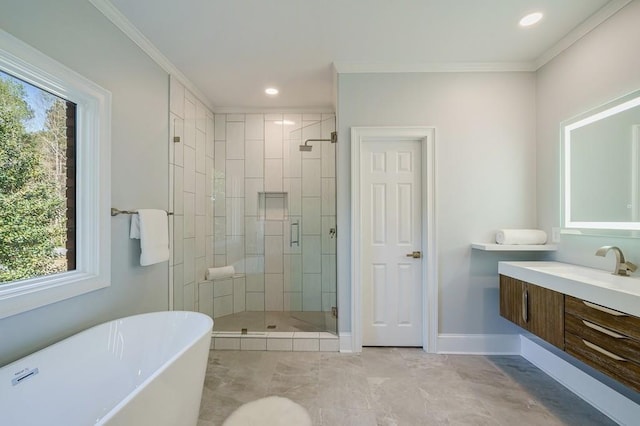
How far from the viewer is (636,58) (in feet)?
5.87

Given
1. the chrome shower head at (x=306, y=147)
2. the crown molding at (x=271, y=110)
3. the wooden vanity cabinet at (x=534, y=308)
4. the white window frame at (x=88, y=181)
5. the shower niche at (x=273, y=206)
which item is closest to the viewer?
the white window frame at (x=88, y=181)

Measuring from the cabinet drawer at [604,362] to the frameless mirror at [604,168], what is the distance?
789 mm

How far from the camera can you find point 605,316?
5.01 feet

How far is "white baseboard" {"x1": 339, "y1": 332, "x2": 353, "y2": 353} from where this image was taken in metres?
2.70

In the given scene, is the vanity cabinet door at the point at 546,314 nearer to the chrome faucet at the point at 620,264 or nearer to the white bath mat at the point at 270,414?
the chrome faucet at the point at 620,264

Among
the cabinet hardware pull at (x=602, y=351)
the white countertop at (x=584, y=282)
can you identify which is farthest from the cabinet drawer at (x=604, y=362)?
the white countertop at (x=584, y=282)

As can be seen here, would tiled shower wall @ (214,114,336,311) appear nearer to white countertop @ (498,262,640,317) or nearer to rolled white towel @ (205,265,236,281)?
rolled white towel @ (205,265,236,281)

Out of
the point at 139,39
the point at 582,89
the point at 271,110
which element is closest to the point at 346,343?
the point at 582,89

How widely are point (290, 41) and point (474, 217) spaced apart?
2188mm

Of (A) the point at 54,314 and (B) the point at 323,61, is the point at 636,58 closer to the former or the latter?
(B) the point at 323,61

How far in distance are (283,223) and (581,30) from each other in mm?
2934

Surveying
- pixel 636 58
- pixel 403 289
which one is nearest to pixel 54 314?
pixel 403 289

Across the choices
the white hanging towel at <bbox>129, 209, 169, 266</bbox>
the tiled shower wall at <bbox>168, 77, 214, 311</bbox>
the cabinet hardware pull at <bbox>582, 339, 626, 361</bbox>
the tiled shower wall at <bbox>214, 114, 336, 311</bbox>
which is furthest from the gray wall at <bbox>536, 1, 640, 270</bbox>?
the tiled shower wall at <bbox>168, 77, 214, 311</bbox>

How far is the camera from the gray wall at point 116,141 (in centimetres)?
145
